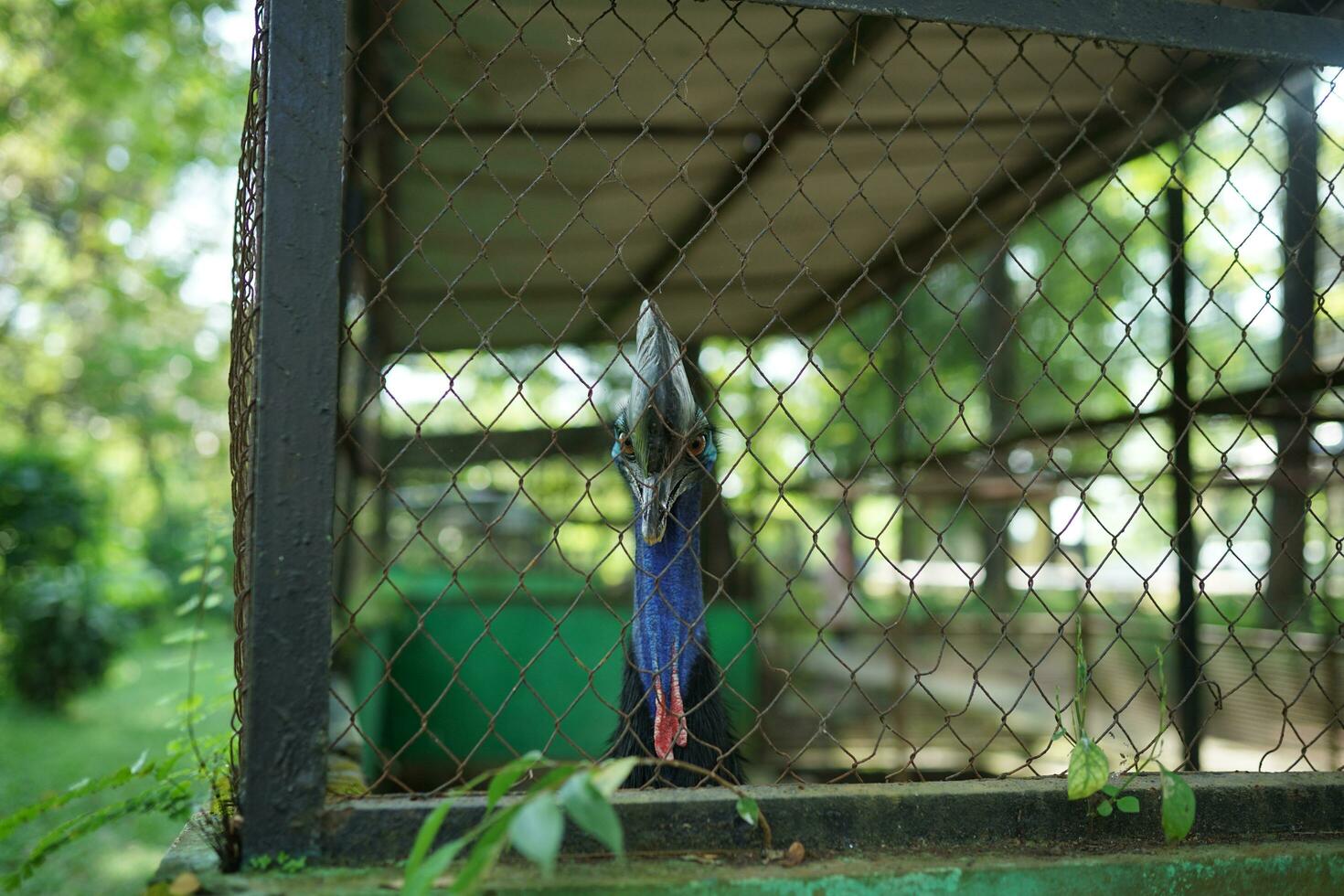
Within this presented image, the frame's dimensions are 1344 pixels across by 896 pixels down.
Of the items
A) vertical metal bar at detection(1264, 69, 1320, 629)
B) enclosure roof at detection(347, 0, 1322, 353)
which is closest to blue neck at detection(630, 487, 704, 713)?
enclosure roof at detection(347, 0, 1322, 353)

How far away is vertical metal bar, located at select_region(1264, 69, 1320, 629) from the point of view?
3014mm

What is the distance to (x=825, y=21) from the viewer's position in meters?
2.98

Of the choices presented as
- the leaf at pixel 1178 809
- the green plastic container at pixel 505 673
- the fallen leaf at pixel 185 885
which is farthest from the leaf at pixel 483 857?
the green plastic container at pixel 505 673

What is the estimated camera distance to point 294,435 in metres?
1.74

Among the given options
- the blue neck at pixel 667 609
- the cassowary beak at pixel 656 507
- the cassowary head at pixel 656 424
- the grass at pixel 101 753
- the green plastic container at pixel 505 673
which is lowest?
the grass at pixel 101 753

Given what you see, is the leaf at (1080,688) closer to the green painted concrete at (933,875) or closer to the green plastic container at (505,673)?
the green painted concrete at (933,875)

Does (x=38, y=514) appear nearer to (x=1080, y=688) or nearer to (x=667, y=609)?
(x=667, y=609)

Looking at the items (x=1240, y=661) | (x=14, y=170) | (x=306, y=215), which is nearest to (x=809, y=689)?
(x=1240, y=661)

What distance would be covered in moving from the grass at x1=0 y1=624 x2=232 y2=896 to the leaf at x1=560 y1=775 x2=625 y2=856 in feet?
4.26

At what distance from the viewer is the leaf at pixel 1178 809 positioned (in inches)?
73.6

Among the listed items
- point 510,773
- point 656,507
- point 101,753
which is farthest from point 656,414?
point 101,753

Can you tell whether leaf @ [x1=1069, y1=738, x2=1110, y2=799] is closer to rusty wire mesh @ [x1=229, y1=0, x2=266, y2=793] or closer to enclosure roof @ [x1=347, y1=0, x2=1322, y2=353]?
enclosure roof @ [x1=347, y1=0, x2=1322, y2=353]

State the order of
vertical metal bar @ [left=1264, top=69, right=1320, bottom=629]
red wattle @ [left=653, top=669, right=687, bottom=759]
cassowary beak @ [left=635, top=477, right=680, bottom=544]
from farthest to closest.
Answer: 1. vertical metal bar @ [left=1264, top=69, right=1320, bottom=629]
2. red wattle @ [left=653, top=669, right=687, bottom=759]
3. cassowary beak @ [left=635, top=477, right=680, bottom=544]

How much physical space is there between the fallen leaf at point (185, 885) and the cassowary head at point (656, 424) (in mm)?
1061
